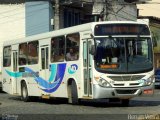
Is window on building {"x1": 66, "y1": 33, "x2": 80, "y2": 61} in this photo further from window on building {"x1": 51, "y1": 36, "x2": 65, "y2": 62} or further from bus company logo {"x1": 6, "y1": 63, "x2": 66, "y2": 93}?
bus company logo {"x1": 6, "y1": 63, "x2": 66, "y2": 93}

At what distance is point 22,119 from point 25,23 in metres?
30.5

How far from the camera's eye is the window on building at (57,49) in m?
22.4

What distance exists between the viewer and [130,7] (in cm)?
6094

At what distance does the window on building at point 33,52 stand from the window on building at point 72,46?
329 cm

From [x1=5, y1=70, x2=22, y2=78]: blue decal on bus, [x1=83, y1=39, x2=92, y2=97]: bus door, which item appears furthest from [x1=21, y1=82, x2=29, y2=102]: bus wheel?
[x1=83, y1=39, x2=92, y2=97]: bus door

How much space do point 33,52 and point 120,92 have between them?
6509mm

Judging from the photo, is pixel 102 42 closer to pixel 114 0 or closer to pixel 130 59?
pixel 130 59

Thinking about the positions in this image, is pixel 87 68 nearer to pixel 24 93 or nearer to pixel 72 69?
pixel 72 69

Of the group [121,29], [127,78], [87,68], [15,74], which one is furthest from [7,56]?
[127,78]

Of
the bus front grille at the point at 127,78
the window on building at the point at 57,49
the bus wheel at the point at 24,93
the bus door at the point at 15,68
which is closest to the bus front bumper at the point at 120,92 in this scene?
the bus front grille at the point at 127,78

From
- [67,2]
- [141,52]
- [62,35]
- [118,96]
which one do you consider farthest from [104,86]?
[67,2]

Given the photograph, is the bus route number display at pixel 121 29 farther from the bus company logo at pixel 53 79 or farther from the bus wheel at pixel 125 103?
the bus wheel at pixel 125 103

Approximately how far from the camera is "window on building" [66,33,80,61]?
21250mm

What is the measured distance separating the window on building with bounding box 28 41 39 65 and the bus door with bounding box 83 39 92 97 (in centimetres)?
463
